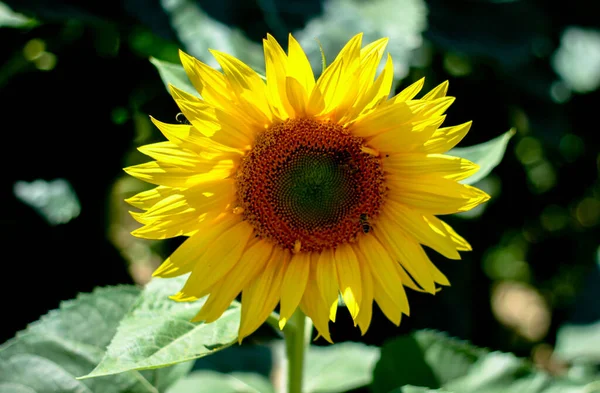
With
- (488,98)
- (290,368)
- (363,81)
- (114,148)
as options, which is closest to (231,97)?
(363,81)

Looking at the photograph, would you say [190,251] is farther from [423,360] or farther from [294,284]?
[423,360]

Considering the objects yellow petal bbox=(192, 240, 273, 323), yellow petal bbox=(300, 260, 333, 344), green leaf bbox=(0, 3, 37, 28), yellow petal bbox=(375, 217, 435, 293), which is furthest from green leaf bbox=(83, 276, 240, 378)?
green leaf bbox=(0, 3, 37, 28)

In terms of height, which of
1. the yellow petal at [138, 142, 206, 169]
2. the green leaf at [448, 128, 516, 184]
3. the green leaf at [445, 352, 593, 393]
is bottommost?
the green leaf at [445, 352, 593, 393]

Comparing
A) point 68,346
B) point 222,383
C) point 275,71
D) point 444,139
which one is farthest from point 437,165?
point 222,383

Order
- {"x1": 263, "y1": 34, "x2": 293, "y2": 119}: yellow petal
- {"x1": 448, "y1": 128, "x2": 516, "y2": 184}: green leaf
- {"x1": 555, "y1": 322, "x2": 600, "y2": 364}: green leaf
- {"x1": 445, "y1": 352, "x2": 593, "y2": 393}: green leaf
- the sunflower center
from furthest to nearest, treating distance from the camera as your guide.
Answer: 1. {"x1": 555, "y1": 322, "x2": 600, "y2": 364}: green leaf
2. {"x1": 445, "y1": 352, "x2": 593, "y2": 393}: green leaf
3. {"x1": 448, "y1": 128, "x2": 516, "y2": 184}: green leaf
4. the sunflower center
5. {"x1": 263, "y1": 34, "x2": 293, "y2": 119}: yellow petal

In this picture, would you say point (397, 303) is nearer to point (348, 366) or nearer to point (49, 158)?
point (348, 366)

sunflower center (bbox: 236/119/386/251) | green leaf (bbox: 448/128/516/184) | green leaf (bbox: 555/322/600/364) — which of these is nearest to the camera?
sunflower center (bbox: 236/119/386/251)

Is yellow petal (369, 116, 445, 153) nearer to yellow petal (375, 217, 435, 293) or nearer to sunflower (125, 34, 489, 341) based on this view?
sunflower (125, 34, 489, 341)
